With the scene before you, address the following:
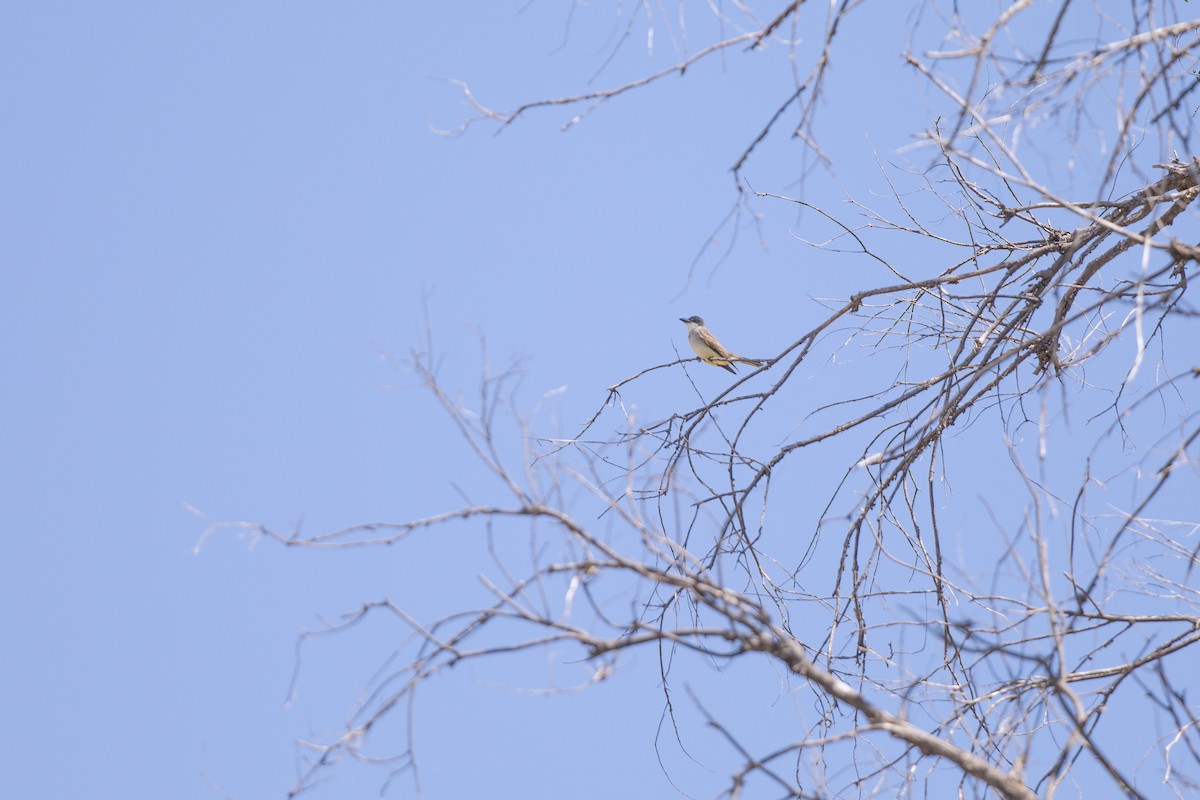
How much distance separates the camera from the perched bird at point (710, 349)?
8149 mm

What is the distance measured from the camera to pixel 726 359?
8.18 m

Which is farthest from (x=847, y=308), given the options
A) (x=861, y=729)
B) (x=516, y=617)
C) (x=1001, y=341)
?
(x=516, y=617)

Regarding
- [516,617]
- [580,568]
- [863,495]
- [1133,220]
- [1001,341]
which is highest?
[1133,220]

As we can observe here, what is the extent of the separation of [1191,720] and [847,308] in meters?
1.98

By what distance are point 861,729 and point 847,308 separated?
1.83m

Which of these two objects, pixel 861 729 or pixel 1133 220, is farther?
pixel 1133 220

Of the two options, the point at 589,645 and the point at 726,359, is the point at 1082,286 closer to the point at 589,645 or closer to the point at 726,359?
the point at 589,645

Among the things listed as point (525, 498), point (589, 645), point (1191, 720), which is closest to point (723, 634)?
point (589, 645)

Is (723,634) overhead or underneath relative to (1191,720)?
overhead

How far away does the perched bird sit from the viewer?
321 inches

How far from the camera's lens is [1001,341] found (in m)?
3.41

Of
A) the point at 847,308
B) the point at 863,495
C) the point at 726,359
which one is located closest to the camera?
the point at 863,495

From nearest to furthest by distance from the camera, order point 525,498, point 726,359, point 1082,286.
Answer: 1. point 525,498
2. point 1082,286
3. point 726,359

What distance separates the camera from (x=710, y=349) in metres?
8.56
